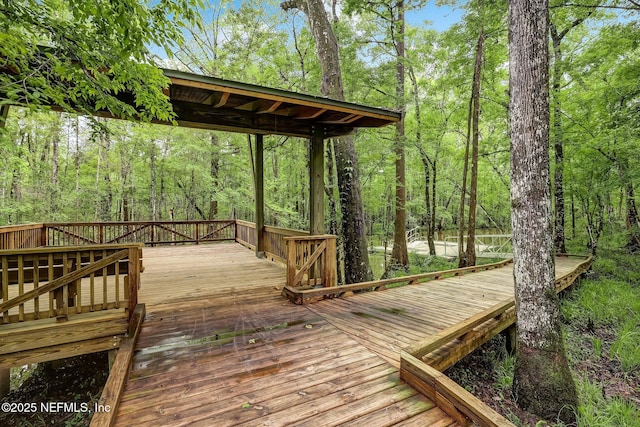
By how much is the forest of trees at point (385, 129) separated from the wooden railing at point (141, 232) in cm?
200

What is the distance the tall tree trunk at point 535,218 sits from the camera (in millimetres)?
2648

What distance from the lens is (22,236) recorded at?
6547mm

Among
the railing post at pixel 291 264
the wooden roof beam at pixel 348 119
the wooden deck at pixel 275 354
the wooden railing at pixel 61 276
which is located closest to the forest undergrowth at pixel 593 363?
the wooden deck at pixel 275 354

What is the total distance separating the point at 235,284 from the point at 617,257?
1263cm

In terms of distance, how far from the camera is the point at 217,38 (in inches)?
504

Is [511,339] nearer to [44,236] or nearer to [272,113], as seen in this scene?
[272,113]

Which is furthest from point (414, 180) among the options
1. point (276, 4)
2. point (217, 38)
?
point (217, 38)

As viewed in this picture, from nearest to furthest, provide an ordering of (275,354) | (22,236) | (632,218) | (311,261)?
(275,354) < (311,261) < (22,236) < (632,218)

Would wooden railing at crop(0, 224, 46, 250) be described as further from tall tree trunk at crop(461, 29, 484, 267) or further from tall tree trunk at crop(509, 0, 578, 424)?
tall tree trunk at crop(461, 29, 484, 267)

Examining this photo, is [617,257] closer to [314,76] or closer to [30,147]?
[314,76]

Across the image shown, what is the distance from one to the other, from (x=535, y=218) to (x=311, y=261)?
9.50ft

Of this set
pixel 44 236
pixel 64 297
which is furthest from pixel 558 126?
pixel 44 236

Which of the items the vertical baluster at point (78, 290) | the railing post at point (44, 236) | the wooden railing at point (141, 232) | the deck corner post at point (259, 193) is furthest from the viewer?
the wooden railing at point (141, 232)

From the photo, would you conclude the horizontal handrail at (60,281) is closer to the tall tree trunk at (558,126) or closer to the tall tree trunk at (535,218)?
the tall tree trunk at (535,218)
